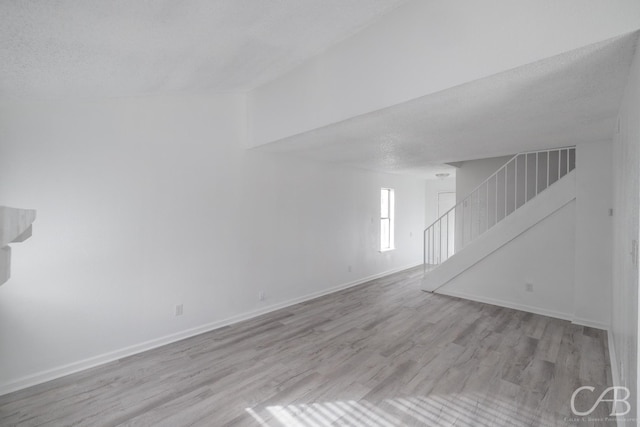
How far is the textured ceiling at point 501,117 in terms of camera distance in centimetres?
186

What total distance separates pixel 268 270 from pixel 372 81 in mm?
2882

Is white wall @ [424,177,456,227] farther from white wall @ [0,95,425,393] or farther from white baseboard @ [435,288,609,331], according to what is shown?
white wall @ [0,95,425,393]

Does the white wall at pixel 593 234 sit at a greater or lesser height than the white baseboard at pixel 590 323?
greater

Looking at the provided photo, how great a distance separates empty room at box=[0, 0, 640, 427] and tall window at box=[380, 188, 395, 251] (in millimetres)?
2306

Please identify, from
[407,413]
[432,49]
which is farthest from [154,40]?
[407,413]

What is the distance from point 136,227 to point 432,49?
3173 mm

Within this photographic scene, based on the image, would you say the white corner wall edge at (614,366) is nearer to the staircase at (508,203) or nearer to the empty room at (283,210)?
the empty room at (283,210)

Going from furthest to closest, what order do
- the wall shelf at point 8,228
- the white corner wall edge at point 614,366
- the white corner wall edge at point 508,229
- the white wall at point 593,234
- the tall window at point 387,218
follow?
the tall window at point 387,218 → the white corner wall edge at point 508,229 → the white wall at point 593,234 → the white corner wall edge at point 614,366 → the wall shelf at point 8,228

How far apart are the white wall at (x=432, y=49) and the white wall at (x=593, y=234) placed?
283 cm

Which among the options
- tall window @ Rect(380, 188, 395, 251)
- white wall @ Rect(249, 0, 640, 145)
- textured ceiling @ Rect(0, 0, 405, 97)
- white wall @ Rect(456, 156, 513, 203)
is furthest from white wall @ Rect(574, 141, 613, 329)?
tall window @ Rect(380, 188, 395, 251)

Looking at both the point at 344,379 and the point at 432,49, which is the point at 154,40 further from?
the point at 344,379

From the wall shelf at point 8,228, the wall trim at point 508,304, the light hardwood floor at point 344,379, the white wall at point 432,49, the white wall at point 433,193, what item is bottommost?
the light hardwood floor at point 344,379

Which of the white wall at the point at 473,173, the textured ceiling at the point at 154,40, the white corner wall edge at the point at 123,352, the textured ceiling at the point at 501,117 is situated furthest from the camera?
the white wall at the point at 473,173

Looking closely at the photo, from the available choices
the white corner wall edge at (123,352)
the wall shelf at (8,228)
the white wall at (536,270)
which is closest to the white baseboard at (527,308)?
the white wall at (536,270)
